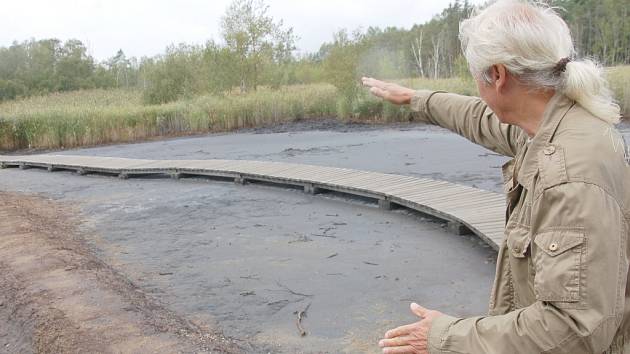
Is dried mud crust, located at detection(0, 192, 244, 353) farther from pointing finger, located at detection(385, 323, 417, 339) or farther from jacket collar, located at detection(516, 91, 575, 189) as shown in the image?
jacket collar, located at detection(516, 91, 575, 189)

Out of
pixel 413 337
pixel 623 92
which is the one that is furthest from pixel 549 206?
pixel 623 92

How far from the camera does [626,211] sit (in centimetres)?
106

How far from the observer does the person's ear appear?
3.96ft

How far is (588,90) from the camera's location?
1149mm

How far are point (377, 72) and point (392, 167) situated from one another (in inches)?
501

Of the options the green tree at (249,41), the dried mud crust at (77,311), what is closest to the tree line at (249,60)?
the green tree at (249,41)

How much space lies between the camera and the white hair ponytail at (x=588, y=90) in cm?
114

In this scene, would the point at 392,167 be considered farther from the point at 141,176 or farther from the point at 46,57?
the point at 46,57

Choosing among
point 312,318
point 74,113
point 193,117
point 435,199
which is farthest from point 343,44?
point 312,318

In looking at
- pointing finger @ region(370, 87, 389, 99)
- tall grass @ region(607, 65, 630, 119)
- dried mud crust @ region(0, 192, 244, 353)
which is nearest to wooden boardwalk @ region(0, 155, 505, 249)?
dried mud crust @ region(0, 192, 244, 353)

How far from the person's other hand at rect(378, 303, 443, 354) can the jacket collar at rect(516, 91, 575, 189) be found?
1.12 ft

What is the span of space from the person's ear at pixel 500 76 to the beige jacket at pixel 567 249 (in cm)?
10

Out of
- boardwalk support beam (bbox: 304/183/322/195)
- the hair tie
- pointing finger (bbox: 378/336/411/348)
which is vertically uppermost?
the hair tie

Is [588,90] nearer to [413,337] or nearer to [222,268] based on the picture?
[413,337]
